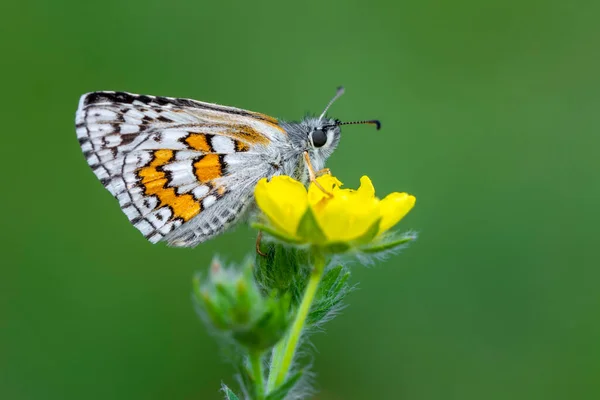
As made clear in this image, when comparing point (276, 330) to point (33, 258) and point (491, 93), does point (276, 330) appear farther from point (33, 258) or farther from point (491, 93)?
point (491, 93)

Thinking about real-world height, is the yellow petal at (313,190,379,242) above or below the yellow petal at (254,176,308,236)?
below

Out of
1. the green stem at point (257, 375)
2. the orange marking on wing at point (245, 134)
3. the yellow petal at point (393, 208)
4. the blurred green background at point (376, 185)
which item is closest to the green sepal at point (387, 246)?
the yellow petal at point (393, 208)

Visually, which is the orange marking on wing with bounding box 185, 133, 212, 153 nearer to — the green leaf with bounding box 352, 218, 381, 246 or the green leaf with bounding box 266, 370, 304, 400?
the green leaf with bounding box 352, 218, 381, 246

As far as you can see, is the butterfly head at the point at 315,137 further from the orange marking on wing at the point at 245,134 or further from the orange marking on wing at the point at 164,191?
the orange marking on wing at the point at 164,191

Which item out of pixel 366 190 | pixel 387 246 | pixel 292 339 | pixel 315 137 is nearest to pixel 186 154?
pixel 315 137

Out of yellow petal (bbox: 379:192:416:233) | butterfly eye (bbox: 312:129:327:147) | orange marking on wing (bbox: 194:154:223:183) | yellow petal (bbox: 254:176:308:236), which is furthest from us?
butterfly eye (bbox: 312:129:327:147)

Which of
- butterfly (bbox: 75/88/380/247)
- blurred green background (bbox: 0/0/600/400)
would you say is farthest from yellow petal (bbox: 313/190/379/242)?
blurred green background (bbox: 0/0/600/400)
